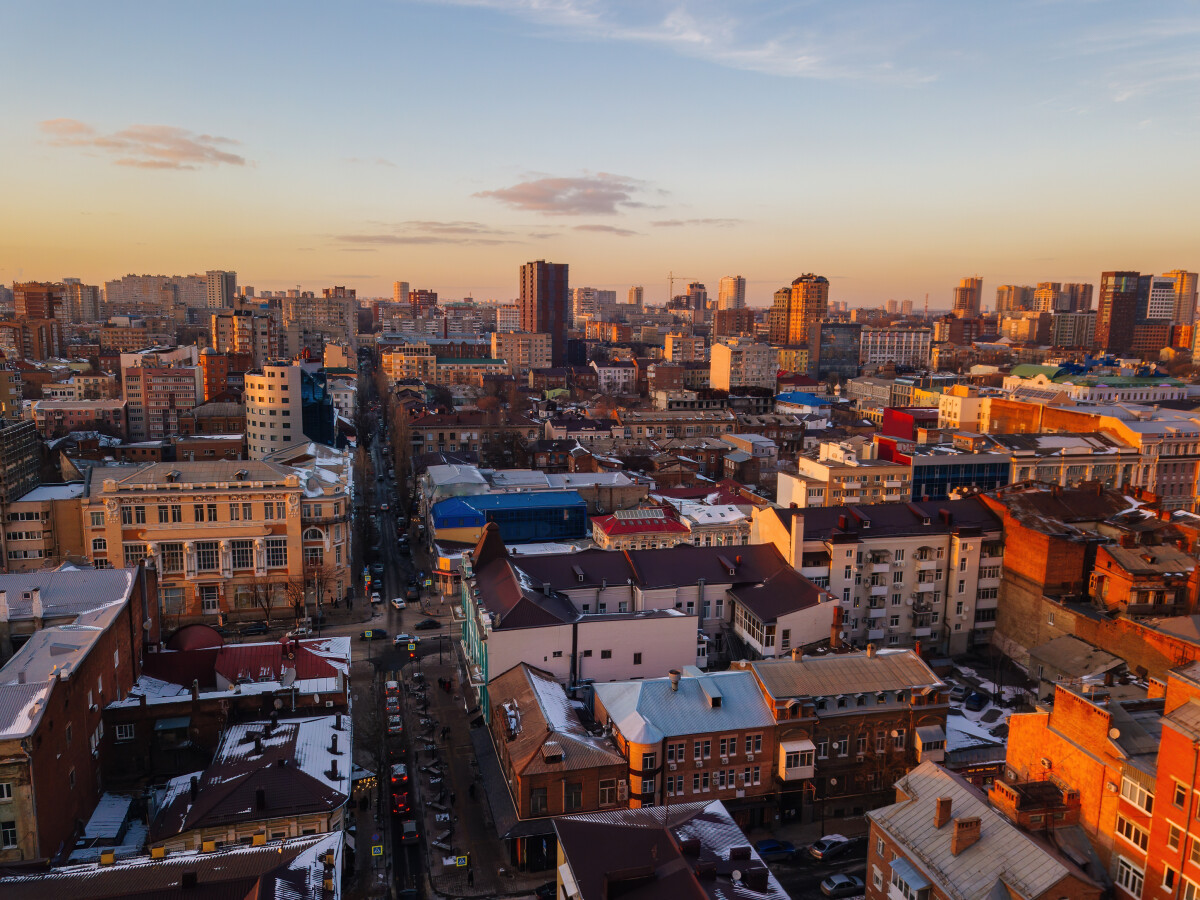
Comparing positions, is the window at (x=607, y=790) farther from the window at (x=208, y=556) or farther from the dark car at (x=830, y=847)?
the window at (x=208, y=556)

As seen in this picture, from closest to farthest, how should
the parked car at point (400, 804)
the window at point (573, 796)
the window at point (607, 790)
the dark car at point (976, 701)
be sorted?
the window at point (573, 796)
the window at point (607, 790)
the parked car at point (400, 804)
the dark car at point (976, 701)

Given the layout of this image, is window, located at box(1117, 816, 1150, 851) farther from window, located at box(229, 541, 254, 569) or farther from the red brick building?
window, located at box(229, 541, 254, 569)

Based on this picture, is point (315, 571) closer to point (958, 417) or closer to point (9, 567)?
point (9, 567)

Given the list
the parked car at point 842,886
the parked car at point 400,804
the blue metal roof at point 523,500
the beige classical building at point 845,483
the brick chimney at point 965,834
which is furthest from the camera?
the beige classical building at point 845,483

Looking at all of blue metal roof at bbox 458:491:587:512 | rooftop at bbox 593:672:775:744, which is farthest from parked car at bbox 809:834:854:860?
blue metal roof at bbox 458:491:587:512

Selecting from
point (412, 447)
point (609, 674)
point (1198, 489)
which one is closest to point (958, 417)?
point (1198, 489)

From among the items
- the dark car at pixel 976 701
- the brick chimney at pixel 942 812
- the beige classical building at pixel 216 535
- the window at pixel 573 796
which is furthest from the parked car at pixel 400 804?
the dark car at pixel 976 701
